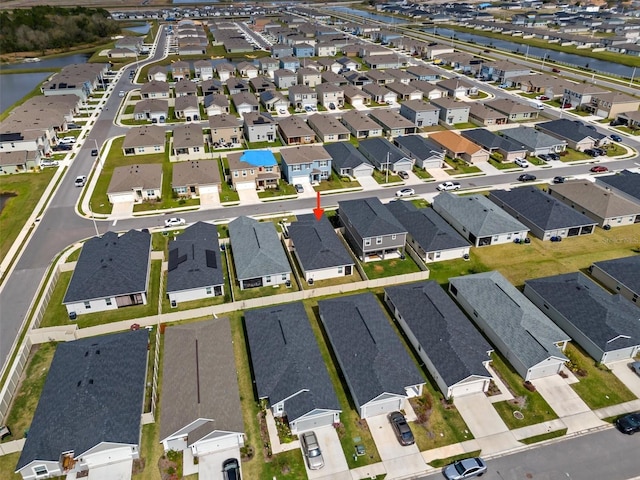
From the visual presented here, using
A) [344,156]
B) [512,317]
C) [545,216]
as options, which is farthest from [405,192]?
[512,317]

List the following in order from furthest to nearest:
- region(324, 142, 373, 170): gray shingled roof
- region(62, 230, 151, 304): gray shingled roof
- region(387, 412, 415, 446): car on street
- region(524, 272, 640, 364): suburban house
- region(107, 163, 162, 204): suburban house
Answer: region(324, 142, 373, 170): gray shingled roof, region(107, 163, 162, 204): suburban house, region(62, 230, 151, 304): gray shingled roof, region(524, 272, 640, 364): suburban house, region(387, 412, 415, 446): car on street

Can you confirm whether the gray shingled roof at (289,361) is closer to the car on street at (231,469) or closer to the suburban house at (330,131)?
the car on street at (231,469)

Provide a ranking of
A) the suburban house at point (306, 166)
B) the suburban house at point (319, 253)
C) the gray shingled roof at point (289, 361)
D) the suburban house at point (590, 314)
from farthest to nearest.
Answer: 1. the suburban house at point (306, 166)
2. the suburban house at point (319, 253)
3. the suburban house at point (590, 314)
4. the gray shingled roof at point (289, 361)

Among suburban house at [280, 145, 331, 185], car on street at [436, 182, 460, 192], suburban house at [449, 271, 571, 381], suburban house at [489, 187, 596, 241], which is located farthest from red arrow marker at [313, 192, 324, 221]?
suburban house at [489, 187, 596, 241]

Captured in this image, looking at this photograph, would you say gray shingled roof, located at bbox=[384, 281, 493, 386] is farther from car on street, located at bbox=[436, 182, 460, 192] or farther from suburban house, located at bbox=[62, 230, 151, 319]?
car on street, located at bbox=[436, 182, 460, 192]

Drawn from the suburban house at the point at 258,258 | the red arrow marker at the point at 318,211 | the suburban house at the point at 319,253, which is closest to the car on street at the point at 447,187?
the red arrow marker at the point at 318,211

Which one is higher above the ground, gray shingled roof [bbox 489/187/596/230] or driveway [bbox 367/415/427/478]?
gray shingled roof [bbox 489/187/596/230]
